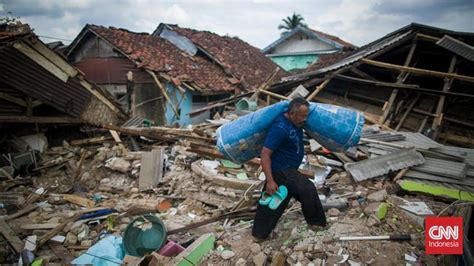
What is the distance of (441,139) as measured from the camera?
8609 millimetres

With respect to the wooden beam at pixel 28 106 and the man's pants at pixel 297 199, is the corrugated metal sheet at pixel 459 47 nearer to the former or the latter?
the man's pants at pixel 297 199

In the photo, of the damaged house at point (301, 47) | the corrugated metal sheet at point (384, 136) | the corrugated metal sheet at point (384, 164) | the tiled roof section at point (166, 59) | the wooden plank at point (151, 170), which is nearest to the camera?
the corrugated metal sheet at point (384, 164)

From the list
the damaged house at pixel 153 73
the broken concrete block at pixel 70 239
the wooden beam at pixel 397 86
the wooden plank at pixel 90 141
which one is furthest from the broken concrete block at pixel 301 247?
the damaged house at pixel 153 73

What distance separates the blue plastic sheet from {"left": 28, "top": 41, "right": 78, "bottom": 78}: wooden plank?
247 inches

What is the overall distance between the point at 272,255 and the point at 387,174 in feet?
10.4

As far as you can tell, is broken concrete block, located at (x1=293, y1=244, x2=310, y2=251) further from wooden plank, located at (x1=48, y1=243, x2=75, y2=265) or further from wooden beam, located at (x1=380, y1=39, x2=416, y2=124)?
wooden beam, located at (x1=380, y1=39, x2=416, y2=124)

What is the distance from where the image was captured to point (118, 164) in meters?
6.82

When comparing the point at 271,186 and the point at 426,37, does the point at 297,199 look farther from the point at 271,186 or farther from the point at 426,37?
the point at 426,37

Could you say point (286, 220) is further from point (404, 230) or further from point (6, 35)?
point (6, 35)

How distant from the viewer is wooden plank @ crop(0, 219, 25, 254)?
3.85m

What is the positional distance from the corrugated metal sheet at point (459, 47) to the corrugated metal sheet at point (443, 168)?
4.16 meters

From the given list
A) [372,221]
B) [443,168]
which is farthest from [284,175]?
[443,168]

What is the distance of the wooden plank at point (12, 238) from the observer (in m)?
3.85

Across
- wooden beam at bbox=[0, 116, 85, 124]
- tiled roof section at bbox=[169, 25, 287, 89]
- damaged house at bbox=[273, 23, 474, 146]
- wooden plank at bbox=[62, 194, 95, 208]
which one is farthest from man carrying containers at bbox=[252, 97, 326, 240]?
tiled roof section at bbox=[169, 25, 287, 89]
